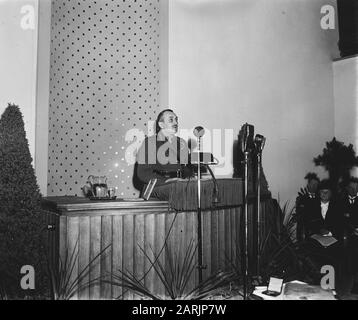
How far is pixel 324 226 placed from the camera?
5832 mm

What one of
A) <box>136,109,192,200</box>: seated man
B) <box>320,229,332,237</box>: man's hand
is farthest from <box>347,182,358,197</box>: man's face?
<box>136,109,192,200</box>: seated man

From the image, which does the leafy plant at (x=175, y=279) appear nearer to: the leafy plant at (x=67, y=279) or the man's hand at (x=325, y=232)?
the leafy plant at (x=67, y=279)

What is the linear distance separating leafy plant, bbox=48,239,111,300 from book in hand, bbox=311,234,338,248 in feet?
10.2

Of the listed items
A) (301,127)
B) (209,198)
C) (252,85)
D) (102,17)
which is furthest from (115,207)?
(301,127)

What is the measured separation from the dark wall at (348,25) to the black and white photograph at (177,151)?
30 millimetres

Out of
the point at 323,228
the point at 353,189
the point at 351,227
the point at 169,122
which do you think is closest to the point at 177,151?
the point at 169,122

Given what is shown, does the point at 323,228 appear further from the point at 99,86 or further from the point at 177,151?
the point at 99,86

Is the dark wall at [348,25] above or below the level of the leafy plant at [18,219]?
above

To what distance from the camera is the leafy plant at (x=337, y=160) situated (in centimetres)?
781

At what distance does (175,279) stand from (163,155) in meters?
1.82

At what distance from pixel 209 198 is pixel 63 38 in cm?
336

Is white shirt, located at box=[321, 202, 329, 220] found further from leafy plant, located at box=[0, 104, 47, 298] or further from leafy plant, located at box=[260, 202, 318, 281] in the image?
leafy plant, located at box=[0, 104, 47, 298]

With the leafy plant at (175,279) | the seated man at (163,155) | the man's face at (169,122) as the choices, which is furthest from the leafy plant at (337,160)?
the leafy plant at (175,279)
